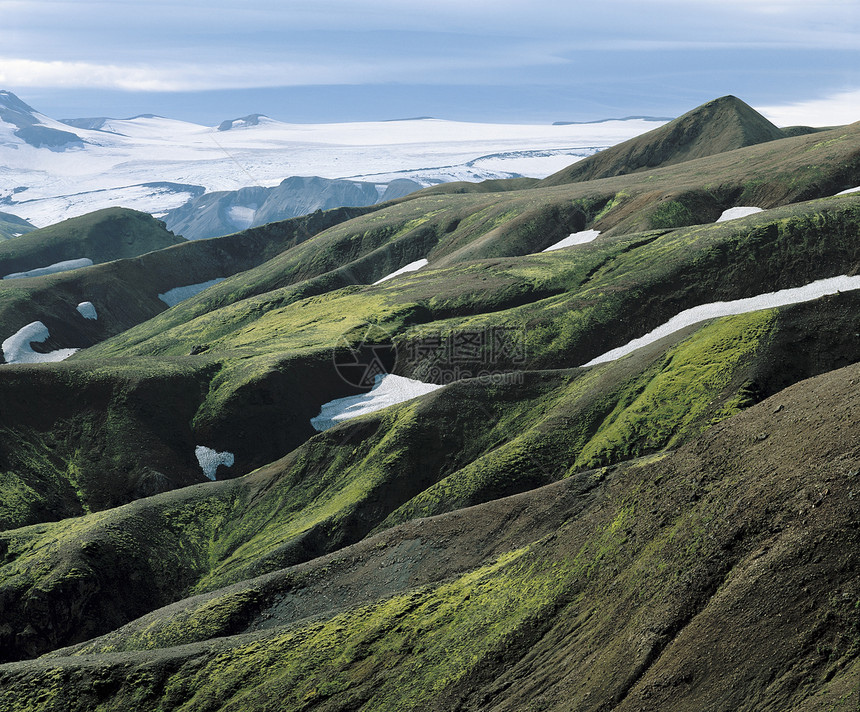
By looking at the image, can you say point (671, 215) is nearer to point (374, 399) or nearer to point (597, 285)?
point (597, 285)

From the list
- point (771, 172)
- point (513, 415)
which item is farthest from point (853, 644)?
point (771, 172)

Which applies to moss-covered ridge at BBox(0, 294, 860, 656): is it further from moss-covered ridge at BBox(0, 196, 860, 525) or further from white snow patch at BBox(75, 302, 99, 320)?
white snow patch at BBox(75, 302, 99, 320)

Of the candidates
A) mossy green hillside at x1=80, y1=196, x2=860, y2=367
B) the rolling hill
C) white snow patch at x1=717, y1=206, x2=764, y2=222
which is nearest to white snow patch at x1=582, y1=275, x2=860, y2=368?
the rolling hill

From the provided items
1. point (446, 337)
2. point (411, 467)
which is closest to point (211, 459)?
point (446, 337)

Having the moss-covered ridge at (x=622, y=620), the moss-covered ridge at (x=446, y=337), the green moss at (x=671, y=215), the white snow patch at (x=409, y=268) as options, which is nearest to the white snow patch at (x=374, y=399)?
the moss-covered ridge at (x=446, y=337)

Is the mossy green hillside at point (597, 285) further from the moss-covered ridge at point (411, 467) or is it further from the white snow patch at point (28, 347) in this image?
the white snow patch at point (28, 347)

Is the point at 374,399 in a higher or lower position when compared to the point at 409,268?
lower
